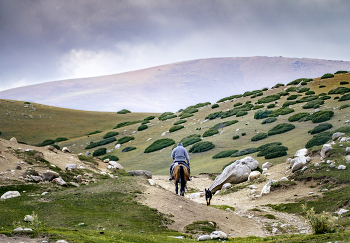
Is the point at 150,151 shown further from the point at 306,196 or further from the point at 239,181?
the point at 306,196

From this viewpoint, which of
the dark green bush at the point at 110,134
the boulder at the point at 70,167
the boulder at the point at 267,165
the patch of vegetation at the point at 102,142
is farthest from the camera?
the dark green bush at the point at 110,134

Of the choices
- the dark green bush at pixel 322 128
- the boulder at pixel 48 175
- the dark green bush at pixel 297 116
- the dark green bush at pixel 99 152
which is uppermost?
the dark green bush at pixel 297 116

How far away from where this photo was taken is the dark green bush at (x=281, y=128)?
29.2 meters

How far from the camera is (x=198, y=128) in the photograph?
40.6 metres

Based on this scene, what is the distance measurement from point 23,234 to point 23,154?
41.8 feet

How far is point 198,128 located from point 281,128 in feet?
44.5

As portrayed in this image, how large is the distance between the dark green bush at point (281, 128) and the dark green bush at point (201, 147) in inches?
258

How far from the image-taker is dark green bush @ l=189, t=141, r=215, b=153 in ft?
103

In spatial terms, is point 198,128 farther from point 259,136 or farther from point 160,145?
→ point 259,136

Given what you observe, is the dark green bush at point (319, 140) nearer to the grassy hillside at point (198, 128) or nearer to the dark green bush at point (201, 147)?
the grassy hillside at point (198, 128)

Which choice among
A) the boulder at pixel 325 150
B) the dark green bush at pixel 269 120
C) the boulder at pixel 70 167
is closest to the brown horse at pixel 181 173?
the boulder at pixel 70 167

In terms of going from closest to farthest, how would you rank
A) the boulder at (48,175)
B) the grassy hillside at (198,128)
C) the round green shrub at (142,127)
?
1. the boulder at (48,175)
2. the grassy hillside at (198,128)
3. the round green shrub at (142,127)

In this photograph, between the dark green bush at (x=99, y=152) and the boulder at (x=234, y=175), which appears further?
the dark green bush at (x=99, y=152)

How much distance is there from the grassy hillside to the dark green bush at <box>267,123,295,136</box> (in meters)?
0.55
